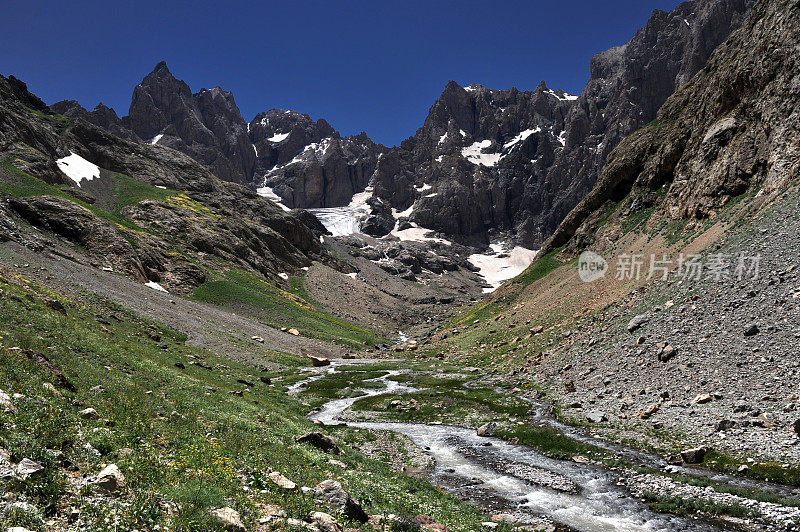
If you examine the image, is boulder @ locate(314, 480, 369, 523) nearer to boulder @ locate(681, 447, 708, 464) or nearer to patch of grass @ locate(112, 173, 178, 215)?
boulder @ locate(681, 447, 708, 464)

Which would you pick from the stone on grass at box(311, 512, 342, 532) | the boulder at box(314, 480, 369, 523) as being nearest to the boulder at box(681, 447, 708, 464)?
the boulder at box(314, 480, 369, 523)

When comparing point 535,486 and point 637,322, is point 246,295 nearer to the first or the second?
point 637,322

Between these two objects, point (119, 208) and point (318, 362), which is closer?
point (318, 362)

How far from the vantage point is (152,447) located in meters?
13.0

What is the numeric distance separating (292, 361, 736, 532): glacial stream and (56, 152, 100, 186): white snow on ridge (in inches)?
6705

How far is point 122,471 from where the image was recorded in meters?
10.7

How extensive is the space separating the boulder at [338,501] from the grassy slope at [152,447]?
3.03ft

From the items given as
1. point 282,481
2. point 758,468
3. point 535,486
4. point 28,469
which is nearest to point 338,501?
point 282,481

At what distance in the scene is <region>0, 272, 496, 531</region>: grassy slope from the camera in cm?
916

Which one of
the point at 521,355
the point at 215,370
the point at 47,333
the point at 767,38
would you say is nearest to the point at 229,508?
the point at 47,333

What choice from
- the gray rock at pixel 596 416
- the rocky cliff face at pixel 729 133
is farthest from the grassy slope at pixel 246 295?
the gray rock at pixel 596 416

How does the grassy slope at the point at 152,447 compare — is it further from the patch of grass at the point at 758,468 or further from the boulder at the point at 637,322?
the boulder at the point at 637,322

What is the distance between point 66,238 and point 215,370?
6897cm

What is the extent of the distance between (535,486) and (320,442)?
42.7 feet
